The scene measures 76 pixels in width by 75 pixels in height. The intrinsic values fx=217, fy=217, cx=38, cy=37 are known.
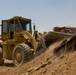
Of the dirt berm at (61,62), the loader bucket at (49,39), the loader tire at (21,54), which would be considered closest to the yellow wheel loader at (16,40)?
the loader tire at (21,54)

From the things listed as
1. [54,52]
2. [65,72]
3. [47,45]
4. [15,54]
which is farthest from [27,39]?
[65,72]

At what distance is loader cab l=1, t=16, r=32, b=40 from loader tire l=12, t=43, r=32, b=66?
1818 mm

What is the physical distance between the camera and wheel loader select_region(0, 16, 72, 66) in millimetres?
11768

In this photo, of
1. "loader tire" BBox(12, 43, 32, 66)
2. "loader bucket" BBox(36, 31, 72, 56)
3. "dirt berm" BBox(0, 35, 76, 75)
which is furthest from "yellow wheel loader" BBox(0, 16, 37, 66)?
"dirt berm" BBox(0, 35, 76, 75)

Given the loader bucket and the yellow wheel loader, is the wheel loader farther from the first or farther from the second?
the loader bucket

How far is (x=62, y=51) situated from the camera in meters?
7.64

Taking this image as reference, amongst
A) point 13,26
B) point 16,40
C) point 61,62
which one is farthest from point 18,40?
point 61,62

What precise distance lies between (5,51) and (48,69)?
7.64 metres

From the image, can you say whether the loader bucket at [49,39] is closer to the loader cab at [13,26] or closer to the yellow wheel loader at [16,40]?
the yellow wheel loader at [16,40]

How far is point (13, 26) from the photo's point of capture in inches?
552

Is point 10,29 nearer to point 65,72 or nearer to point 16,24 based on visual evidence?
point 16,24

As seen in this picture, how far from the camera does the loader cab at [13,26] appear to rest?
44.7ft

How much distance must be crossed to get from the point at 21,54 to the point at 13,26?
2770 millimetres

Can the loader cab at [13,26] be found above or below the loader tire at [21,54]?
above
